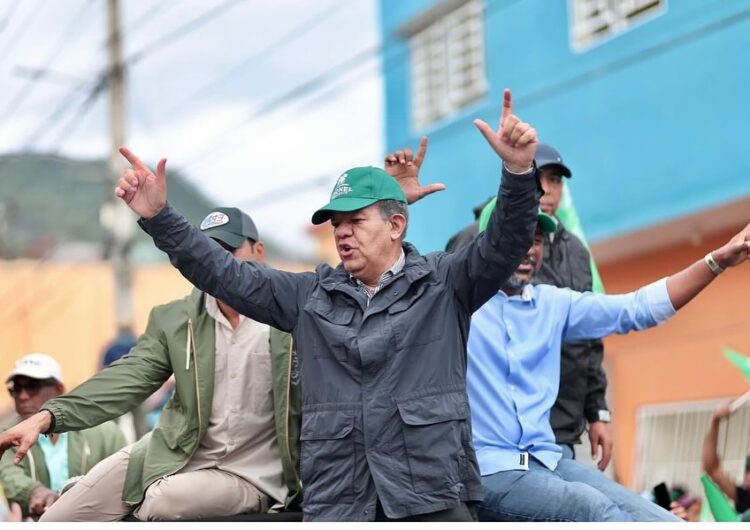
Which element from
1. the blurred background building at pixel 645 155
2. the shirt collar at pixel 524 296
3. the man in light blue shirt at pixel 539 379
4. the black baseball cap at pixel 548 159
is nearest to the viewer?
the man in light blue shirt at pixel 539 379

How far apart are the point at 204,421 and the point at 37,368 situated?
2.04m

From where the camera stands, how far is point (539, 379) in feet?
16.8

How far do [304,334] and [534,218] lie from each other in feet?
3.05

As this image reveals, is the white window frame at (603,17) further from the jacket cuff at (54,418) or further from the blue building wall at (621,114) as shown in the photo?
the jacket cuff at (54,418)

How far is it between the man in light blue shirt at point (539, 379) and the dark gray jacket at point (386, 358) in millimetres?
460

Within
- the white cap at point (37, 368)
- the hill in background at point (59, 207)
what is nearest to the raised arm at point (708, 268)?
the white cap at point (37, 368)

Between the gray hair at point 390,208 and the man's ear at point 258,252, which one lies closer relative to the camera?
the gray hair at point 390,208

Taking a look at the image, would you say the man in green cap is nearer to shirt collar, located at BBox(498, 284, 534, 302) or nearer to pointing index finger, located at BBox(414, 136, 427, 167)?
shirt collar, located at BBox(498, 284, 534, 302)

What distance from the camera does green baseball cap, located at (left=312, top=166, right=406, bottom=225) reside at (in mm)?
4566

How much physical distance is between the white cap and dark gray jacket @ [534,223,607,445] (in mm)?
2742

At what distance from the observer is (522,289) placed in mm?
5266

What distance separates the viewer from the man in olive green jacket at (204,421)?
5.21 m

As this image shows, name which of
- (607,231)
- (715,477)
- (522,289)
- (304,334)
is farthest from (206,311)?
(607,231)

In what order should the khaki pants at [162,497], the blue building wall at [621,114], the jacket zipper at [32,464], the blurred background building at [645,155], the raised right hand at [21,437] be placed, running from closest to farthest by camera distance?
the raised right hand at [21,437], the khaki pants at [162,497], the jacket zipper at [32,464], the blue building wall at [621,114], the blurred background building at [645,155]
